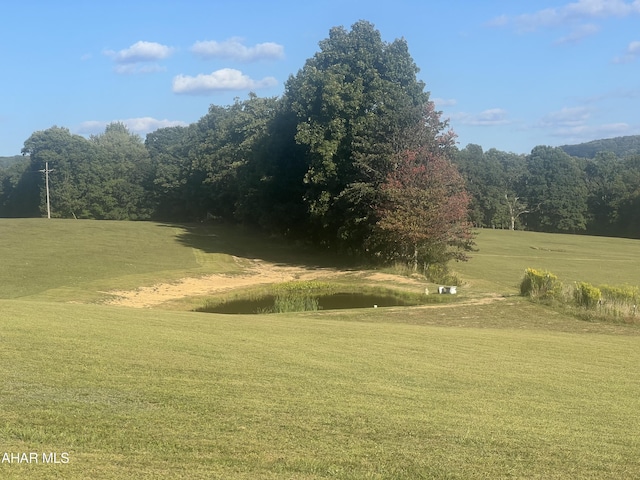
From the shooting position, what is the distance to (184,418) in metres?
6.11

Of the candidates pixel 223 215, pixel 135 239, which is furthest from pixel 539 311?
pixel 223 215

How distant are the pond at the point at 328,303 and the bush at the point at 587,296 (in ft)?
21.8

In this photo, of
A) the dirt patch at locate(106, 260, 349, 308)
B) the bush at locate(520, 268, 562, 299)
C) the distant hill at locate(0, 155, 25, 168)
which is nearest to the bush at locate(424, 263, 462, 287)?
the dirt patch at locate(106, 260, 349, 308)

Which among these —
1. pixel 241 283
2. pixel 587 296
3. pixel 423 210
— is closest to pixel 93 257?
pixel 241 283

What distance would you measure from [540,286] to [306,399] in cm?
1806

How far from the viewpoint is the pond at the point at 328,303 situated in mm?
25547

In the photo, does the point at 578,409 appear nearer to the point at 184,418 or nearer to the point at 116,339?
the point at 184,418

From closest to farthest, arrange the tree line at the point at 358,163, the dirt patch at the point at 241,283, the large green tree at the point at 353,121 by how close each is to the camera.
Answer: the dirt patch at the point at 241,283 < the tree line at the point at 358,163 < the large green tree at the point at 353,121

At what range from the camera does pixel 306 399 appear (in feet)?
23.5

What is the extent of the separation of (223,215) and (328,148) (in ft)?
125

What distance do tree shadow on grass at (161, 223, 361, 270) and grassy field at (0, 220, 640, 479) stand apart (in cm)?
2676

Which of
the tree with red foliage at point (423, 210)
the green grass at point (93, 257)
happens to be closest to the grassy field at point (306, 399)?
the green grass at point (93, 257)

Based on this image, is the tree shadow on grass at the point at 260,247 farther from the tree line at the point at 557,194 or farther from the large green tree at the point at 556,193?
the large green tree at the point at 556,193

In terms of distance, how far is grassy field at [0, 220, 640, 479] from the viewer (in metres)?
5.25
